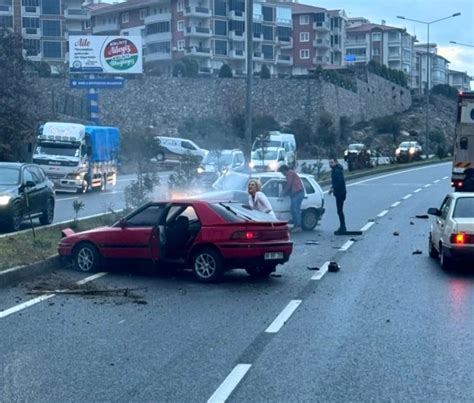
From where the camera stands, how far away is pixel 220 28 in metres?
112

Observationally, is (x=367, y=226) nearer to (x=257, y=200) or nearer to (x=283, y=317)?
(x=257, y=200)

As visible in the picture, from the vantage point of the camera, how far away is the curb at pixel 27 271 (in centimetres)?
1480

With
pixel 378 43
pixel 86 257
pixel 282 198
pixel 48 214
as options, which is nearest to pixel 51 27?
pixel 378 43

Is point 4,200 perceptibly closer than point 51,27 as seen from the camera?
Yes

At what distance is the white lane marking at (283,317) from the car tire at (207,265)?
1.87 metres

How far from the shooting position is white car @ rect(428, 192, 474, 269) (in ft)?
52.2

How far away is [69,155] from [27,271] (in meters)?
25.1

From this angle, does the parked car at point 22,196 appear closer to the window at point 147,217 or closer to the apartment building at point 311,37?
the window at point 147,217

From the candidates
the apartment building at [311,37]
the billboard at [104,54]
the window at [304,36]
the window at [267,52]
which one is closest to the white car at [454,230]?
the billboard at [104,54]

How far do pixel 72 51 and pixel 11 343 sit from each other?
6383cm

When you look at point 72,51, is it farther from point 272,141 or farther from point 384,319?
point 384,319

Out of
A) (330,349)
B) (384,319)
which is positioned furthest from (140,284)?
(330,349)

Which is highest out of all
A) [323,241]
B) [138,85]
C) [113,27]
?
[113,27]

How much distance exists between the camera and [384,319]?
1195 cm
